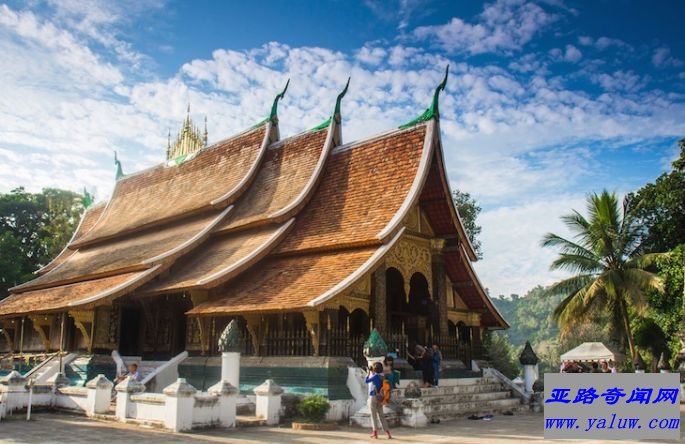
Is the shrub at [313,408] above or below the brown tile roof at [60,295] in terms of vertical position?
below

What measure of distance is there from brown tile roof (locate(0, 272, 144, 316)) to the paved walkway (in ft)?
12.9

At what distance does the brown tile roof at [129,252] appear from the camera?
15758 mm

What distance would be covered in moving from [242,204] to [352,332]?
4382 mm

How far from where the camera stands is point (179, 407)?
30.2 feet

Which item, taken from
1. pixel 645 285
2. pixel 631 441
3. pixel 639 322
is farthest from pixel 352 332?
pixel 639 322

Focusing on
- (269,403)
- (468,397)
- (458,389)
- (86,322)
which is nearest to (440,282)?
(458,389)

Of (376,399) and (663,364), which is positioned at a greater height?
(663,364)

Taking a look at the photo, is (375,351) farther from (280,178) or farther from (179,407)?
(280,178)

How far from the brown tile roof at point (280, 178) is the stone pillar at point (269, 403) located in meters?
5.14

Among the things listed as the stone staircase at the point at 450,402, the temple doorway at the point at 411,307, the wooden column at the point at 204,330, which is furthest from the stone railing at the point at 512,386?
the wooden column at the point at 204,330

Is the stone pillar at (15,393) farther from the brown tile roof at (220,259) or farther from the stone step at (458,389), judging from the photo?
the stone step at (458,389)

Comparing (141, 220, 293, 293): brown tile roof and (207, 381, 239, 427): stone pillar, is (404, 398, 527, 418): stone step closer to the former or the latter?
(207, 381, 239, 427): stone pillar

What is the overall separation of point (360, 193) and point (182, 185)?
7.36 metres

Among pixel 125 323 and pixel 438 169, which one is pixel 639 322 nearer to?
pixel 438 169
